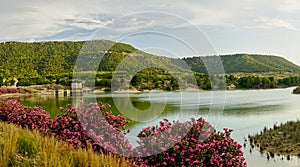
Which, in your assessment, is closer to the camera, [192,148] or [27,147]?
[27,147]

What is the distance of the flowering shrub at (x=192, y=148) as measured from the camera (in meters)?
5.94

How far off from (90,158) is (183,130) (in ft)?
7.35

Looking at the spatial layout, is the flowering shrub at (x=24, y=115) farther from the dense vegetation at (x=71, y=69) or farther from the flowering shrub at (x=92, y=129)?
the dense vegetation at (x=71, y=69)

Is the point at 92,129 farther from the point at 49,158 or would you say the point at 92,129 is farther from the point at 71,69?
the point at 71,69

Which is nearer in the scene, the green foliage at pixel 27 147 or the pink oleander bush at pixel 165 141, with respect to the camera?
the green foliage at pixel 27 147

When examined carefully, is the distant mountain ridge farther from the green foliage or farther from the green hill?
the green foliage

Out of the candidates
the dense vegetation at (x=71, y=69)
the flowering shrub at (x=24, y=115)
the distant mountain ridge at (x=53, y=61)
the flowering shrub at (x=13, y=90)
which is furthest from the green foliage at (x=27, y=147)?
the distant mountain ridge at (x=53, y=61)

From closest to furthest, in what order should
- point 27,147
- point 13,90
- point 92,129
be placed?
1. point 27,147
2. point 92,129
3. point 13,90

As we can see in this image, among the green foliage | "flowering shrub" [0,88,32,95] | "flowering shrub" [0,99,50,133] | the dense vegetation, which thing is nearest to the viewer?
the green foliage

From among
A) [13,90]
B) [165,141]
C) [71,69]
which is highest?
[71,69]

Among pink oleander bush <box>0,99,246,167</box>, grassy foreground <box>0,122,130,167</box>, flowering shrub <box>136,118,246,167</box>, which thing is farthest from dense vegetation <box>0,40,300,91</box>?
grassy foreground <box>0,122,130,167</box>

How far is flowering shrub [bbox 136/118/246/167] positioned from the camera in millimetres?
5938

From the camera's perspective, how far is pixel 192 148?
237 inches

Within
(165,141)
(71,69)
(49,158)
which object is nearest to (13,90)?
(71,69)
